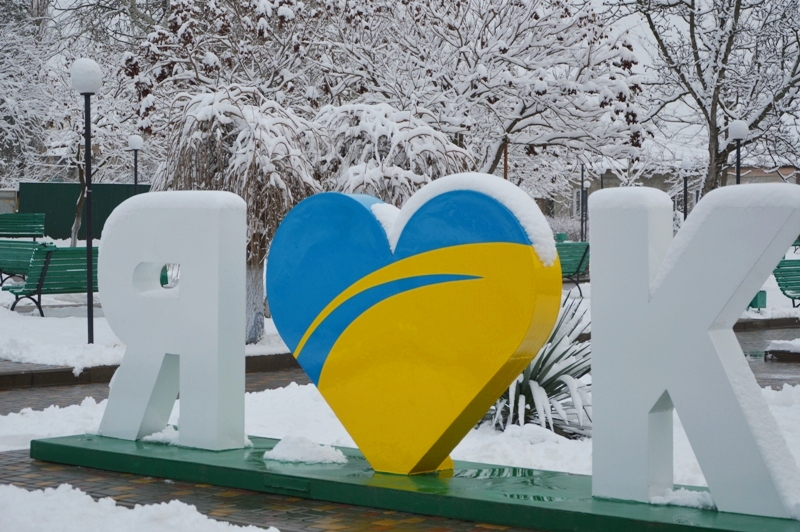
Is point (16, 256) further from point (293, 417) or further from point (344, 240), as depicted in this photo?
point (344, 240)

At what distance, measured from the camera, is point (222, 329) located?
22.9 feet

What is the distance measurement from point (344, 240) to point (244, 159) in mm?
6338

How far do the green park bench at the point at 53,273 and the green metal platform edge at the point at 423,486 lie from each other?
29.5 ft

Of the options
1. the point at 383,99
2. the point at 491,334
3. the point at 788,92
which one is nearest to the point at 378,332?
the point at 491,334

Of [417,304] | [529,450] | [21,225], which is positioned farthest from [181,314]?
[21,225]

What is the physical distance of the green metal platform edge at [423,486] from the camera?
5051 mm

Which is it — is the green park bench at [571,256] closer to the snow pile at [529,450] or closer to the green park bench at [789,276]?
the green park bench at [789,276]

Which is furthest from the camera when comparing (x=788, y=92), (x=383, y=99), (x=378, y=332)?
(x=788, y=92)

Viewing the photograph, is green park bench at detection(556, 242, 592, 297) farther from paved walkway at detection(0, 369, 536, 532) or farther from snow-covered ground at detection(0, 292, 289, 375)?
paved walkway at detection(0, 369, 536, 532)

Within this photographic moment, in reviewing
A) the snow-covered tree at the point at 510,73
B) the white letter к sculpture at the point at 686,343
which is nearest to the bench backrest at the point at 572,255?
the snow-covered tree at the point at 510,73

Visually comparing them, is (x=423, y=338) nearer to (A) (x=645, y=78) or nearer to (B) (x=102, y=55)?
(A) (x=645, y=78)

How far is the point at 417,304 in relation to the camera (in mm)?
6125

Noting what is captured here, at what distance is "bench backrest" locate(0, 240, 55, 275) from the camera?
17750mm

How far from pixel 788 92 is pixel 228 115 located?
14.0 metres
